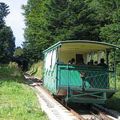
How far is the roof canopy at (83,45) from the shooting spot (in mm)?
20125

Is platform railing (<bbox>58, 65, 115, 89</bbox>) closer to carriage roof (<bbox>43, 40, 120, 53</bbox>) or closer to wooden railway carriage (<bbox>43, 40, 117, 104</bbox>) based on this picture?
wooden railway carriage (<bbox>43, 40, 117, 104</bbox>)

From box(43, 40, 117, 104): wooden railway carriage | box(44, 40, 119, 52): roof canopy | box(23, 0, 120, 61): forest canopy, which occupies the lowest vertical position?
box(43, 40, 117, 104): wooden railway carriage

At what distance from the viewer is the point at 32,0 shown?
233ft

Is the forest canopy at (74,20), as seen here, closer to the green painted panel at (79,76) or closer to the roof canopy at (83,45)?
the roof canopy at (83,45)

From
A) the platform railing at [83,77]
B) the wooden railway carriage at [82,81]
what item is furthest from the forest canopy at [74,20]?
the platform railing at [83,77]

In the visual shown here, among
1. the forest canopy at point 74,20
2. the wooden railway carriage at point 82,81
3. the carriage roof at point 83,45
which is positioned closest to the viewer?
the wooden railway carriage at point 82,81

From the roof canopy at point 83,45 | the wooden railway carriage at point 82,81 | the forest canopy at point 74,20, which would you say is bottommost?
the wooden railway carriage at point 82,81

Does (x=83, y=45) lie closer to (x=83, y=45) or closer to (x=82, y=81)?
(x=83, y=45)

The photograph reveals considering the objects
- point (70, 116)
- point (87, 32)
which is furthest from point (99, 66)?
point (87, 32)

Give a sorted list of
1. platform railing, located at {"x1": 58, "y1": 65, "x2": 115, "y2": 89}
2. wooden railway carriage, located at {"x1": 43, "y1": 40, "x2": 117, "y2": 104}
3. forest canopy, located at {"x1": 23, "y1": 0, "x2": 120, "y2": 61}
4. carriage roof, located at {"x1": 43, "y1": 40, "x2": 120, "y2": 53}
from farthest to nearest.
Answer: forest canopy, located at {"x1": 23, "y1": 0, "x2": 120, "y2": 61} → carriage roof, located at {"x1": 43, "y1": 40, "x2": 120, "y2": 53} → platform railing, located at {"x1": 58, "y1": 65, "x2": 115, "y2": 89} → wooden railway carriage, located at {"x1": 43, "y1": 40, "x2": 117, "y2": 104}

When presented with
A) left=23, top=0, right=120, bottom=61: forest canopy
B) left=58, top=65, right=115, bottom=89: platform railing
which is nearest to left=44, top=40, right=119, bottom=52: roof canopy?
left=58, top=65, right=115, bottom=89: platform railing

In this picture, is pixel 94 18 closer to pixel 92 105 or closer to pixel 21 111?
pixel 92 105

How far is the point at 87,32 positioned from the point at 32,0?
27292 mm

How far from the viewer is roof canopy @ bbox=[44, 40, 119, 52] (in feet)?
66.0
